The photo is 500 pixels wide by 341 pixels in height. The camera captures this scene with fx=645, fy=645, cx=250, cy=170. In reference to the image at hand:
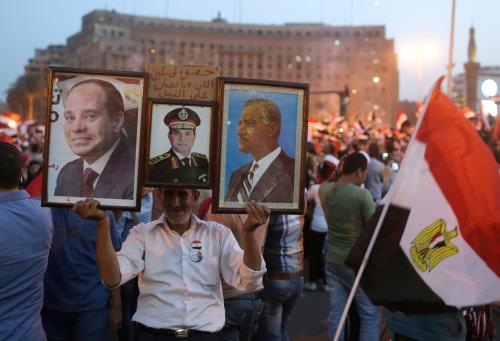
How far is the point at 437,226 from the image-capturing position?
3.12 metres

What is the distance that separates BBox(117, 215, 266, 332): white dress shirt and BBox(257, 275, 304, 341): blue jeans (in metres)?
1.68

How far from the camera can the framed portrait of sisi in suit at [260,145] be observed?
3139mm

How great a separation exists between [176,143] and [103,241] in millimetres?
583

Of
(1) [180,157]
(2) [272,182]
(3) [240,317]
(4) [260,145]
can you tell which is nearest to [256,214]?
(2) [272,182]

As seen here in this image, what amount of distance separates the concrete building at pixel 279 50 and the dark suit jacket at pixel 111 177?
121 metres

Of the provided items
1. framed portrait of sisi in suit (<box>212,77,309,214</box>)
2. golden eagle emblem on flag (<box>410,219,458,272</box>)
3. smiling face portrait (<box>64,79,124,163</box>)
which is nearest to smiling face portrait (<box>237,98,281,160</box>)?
framed portrait of sisi in suit (<box>212,77,309,214</box>)

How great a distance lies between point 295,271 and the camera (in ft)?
17.0

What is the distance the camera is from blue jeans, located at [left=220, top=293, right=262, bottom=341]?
4.09 m

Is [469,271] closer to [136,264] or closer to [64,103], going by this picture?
[136,264]

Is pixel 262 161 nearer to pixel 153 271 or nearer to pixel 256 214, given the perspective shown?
pixel 256 214

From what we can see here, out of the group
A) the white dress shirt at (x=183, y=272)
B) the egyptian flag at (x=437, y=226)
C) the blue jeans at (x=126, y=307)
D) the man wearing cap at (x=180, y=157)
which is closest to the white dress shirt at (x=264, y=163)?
the man wearing cap at (x=180, y=157)

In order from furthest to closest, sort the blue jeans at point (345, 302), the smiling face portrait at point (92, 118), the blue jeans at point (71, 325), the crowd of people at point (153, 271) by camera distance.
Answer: the blue jeans at point (345, 302)
the blue jeans at point (71, 325)
the crowd of people at point (153, 271)
the smiling face portrait at point (92, 118)

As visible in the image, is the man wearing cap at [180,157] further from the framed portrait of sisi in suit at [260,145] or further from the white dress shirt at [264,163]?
the white dress shirt at [264,163]

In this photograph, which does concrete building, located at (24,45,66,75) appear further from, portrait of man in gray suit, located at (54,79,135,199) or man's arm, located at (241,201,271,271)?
man's arm, located at (241,201,271,271)
